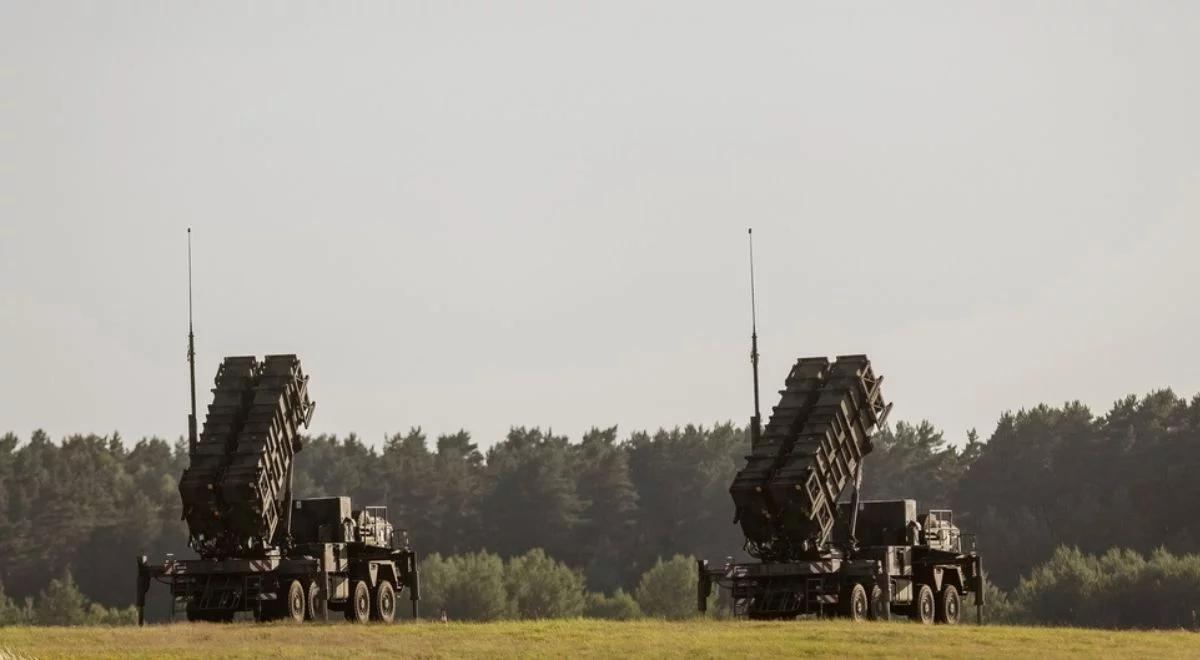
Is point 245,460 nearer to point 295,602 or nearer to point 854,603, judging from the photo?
point 295,602

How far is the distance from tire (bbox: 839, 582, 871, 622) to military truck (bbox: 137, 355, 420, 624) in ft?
37.3

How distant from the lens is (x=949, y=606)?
2330 inches

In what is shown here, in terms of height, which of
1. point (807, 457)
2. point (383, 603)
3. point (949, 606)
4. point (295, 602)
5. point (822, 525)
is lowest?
point (949, 606)

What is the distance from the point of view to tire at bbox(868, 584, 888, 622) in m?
55.4

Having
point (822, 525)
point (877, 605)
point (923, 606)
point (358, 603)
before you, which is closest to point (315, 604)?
point (358, 603)

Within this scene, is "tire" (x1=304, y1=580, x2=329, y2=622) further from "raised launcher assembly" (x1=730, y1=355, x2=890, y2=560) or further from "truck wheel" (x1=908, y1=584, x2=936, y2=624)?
"truck wheel" (x1=908, y1=584, x2=936, y2=624)

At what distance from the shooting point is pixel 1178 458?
109 metres

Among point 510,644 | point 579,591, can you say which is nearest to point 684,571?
point 579,591

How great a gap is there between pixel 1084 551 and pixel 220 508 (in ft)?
192

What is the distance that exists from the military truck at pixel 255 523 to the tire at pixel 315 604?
22mm

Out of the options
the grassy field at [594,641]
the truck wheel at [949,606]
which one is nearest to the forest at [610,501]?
the truck wheel at [949,606]

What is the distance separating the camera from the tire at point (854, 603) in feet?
180

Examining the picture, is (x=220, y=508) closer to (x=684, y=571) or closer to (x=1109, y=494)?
(x=684, y=571)

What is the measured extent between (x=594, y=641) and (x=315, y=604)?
12.6 m
